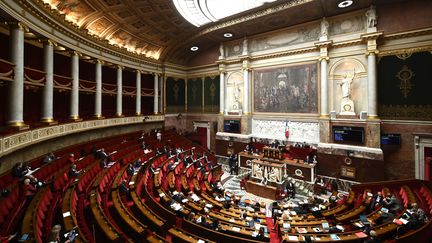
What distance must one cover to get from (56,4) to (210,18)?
9113mm

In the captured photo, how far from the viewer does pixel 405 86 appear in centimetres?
1113

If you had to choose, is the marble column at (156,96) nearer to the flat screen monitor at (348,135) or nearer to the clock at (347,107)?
the flat screen monitor at (348,135)

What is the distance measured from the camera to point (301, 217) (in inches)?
278

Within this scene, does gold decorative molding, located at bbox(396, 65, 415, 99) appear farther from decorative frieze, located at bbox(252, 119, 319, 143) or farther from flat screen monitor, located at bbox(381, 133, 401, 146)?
decorative frieze, located at bbox(252, 119, 319, 143)

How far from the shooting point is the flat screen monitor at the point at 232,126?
16956 mm

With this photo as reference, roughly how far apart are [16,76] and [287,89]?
1456cm

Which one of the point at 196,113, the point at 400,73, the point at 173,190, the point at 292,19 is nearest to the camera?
the point at 173,190

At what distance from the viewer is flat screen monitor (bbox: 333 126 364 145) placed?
39.5 ft

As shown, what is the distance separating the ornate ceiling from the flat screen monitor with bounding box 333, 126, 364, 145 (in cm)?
726

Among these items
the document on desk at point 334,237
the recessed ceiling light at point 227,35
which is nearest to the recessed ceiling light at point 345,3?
the recessed ceiling light at point 227,35

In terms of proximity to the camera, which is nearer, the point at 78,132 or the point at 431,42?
the point at 431,42

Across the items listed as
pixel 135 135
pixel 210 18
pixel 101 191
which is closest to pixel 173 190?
pixel 101 191

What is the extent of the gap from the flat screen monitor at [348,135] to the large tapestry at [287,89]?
1.97 metres

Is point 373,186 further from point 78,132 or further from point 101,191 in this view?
point 78,132
